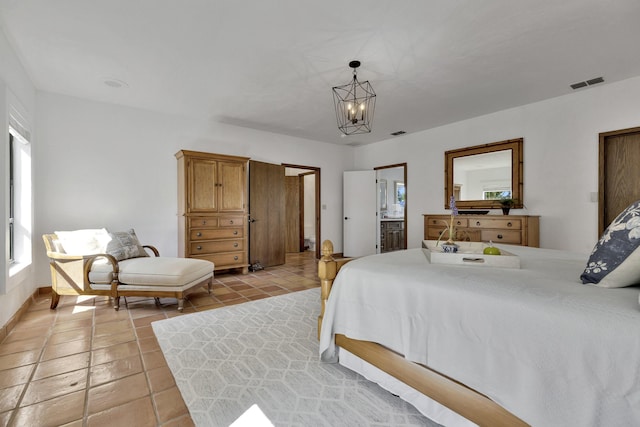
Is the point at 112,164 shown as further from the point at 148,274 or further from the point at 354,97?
the point at 354,97

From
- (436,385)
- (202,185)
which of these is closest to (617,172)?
(436,385)

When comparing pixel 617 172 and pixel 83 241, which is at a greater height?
pixel 617 172

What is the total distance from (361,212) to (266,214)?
2260 millimetres

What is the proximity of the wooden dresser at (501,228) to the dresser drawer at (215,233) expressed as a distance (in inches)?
126

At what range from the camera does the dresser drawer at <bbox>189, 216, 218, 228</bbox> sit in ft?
14.3

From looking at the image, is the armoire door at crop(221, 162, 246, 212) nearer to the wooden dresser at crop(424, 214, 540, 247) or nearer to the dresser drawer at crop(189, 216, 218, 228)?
the dresser drawer at crop(189, 216, 218, 228)

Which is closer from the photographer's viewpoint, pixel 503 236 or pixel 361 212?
pixel 503 236

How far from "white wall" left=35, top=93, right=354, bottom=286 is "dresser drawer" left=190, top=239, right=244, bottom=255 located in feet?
1.81

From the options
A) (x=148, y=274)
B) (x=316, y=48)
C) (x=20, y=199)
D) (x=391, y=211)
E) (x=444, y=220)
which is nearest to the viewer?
(x=316, y=48)

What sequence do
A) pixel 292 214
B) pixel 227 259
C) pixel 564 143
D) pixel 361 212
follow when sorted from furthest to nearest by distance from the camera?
pixel 292 214 < pixel 361 212 < pixel 227 259 < pixel 564 143

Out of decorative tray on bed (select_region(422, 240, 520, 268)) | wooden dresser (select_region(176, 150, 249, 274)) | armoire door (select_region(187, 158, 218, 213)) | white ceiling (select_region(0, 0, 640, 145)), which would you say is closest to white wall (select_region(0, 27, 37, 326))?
white ceiling (select_region(0, 0, 640, 145))

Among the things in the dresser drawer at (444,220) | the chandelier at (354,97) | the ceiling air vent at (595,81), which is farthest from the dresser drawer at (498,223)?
the chandelier at (354,97)

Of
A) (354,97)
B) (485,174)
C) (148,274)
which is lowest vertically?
(148,274)

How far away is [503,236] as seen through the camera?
409cm
